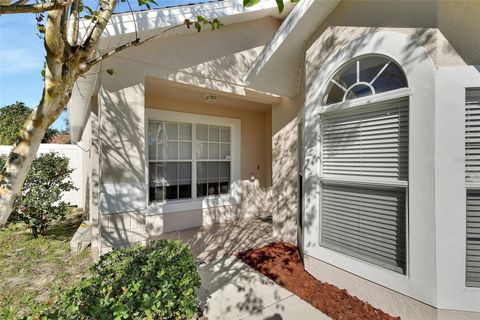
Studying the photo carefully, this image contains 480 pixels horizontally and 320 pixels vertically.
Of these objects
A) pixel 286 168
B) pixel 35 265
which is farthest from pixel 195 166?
pixel 35 265

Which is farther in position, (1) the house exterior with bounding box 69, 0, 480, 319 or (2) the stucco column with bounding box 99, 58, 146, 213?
(2) the stucco column with bounding box 99, 58, 146, 213

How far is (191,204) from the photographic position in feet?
24.0

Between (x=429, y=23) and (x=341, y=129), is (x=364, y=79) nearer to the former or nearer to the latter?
(x=341, y=129)

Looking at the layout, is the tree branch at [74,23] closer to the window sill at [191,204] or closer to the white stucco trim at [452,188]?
the white stucco trim at [452,188]

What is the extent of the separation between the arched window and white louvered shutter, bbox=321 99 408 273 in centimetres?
24

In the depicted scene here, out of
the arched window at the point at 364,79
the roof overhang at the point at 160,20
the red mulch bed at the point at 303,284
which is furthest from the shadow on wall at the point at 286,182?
the roof overhang at the point at 160,20

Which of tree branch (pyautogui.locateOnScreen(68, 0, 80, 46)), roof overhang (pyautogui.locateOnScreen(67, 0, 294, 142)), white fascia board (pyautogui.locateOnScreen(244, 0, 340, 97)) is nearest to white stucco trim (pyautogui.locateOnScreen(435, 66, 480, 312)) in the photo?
white fascia board (pyautogui.locateOnScreen(244, 0, 340, 97))

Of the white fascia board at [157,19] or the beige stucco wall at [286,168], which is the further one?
the beige stucco wall at [286,168]

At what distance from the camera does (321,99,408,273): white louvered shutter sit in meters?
3.12

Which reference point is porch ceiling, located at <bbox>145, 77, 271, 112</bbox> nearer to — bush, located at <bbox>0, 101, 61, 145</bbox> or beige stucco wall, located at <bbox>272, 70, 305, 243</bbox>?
beige stucco wall, located at <bbox>272, 70, 305, 243</bbox>

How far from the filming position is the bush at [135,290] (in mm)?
2105

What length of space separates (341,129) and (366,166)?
2.31 feet

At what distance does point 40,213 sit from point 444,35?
936 cm

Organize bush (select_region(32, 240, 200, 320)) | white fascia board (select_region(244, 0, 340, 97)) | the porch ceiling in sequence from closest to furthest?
bush (select_region(32, 240, 200, 320)) < white fascia board (select_region(244, 0, 340, 97)) < the porch ceiling
